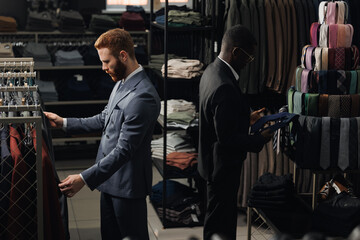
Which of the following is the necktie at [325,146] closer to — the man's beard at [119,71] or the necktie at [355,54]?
the necktie at [355,54]

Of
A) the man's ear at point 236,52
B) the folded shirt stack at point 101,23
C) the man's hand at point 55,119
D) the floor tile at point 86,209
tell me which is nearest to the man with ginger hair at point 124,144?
the man's hand at point 55,119

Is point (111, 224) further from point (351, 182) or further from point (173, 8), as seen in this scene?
point (173, 8)

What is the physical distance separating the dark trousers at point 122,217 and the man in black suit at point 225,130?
2.44 feet

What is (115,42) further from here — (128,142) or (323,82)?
(323,82)

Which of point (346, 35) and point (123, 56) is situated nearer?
point (123, 56)

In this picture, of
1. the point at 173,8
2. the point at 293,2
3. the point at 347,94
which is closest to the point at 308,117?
the point at 347,94

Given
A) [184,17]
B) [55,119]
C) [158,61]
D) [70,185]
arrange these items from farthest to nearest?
[158,61], [184,17], [55,119], [70,185]

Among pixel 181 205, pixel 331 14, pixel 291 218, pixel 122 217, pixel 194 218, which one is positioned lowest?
pixel 194 218

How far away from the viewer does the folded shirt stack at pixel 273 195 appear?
→ 4.12 meters

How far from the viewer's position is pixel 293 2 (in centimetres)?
525

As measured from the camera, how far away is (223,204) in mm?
4184

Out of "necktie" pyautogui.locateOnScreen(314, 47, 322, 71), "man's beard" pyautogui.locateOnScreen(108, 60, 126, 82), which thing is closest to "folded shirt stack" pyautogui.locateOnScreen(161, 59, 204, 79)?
"necktie" pyautogui.locateOnScreen(314, 47, 322, 71)

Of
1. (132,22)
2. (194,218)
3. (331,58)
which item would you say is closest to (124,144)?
(331,58)

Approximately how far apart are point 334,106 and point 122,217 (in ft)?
5.41
